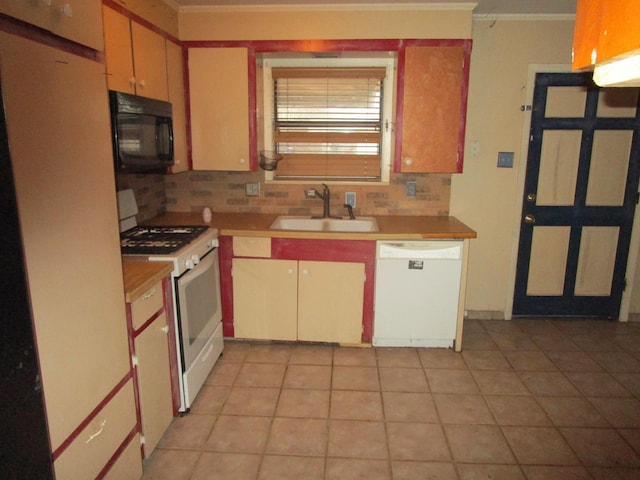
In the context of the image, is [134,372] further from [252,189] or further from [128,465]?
[252,189]

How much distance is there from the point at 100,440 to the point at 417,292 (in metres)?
2.10

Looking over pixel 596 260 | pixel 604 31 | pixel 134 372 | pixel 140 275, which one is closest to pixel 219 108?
pixel 140 275

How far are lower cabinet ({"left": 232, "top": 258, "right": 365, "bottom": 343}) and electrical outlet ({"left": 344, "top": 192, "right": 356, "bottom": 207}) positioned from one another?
0.66m

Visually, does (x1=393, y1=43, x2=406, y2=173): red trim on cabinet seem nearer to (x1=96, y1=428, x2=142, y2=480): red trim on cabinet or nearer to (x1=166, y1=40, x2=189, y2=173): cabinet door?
(x1=166, y1=40, x2=189, y2=173): cabinet door

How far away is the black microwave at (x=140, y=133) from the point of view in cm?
Result: 192

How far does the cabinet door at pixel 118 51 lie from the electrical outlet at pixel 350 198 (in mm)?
1697

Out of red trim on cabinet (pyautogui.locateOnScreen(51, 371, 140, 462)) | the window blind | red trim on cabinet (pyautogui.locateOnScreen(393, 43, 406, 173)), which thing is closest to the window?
the window blind

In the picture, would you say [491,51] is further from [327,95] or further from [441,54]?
[327,95]

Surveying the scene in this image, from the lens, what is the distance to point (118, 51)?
221 cm

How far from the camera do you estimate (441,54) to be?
299 cm

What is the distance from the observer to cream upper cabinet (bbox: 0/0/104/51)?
3.69ft

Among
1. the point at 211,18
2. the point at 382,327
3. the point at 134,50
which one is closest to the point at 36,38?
the point at 134,50

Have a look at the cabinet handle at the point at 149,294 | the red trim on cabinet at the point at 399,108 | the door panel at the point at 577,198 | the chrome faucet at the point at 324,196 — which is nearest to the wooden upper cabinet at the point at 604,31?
the cabinet handle at the point at 149,294

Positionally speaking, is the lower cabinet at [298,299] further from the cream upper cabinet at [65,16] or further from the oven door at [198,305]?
the cream upper cabinet at [65,16]
